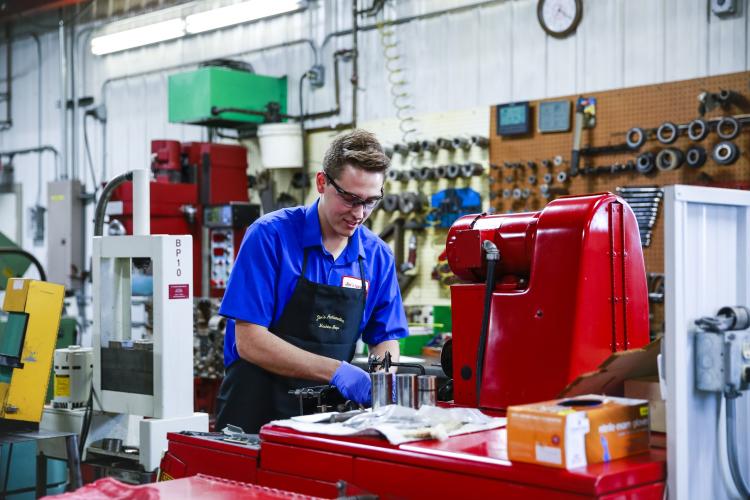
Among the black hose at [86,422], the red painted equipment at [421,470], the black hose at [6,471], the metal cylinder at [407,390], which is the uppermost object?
the metal cylinder at [407,390]

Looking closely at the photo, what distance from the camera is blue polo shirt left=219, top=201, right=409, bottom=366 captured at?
2.21 meters

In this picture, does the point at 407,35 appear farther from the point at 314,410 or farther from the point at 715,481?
the point at 715,481

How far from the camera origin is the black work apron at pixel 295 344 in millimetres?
2285

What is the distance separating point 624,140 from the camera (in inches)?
178

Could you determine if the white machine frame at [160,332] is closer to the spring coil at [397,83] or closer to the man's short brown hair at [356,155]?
the man's short brown hair at [356,155]

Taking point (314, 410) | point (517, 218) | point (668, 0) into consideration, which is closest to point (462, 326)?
point (517, 218)

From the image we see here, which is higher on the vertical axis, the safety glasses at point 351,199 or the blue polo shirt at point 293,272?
the safety glasses at point 351,199

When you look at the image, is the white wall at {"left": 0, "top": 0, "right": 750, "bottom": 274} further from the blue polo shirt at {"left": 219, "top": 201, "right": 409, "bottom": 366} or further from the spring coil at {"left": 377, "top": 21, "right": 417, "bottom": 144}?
the blue polo shirt at {"left": 219, "top": 201, "right": 409, "bottom": 366}

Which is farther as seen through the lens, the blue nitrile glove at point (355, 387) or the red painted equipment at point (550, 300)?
the blue nitrile glove at point (355, 387)

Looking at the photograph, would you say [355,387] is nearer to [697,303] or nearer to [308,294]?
[308,294]

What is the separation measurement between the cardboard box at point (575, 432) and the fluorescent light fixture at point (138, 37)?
591cm

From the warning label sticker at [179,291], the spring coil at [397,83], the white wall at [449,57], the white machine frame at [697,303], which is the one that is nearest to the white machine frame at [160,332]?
the warning label sticker at [179,291]

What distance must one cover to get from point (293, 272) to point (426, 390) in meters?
0.62

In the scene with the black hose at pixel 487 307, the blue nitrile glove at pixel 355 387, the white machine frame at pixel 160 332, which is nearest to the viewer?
the black hose at pixel 487 307
